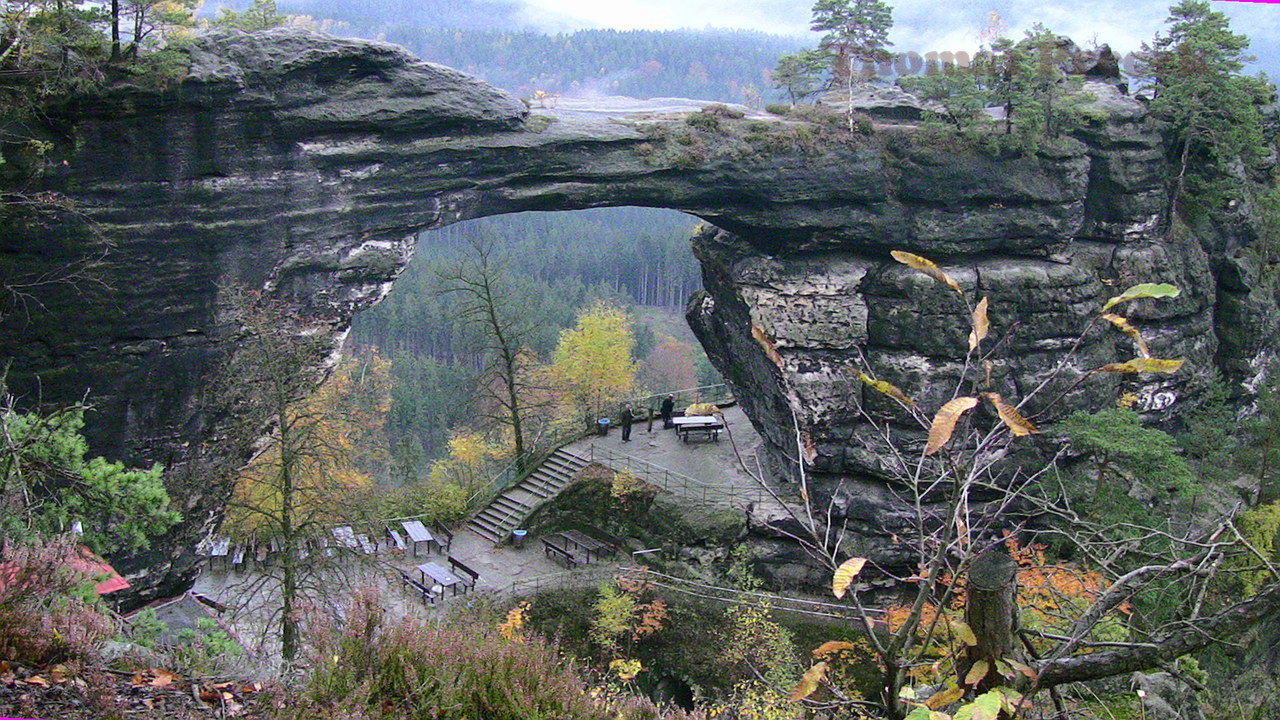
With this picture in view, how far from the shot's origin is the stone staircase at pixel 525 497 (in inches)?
952

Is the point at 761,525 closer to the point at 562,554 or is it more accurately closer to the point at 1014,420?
the point at 562,554

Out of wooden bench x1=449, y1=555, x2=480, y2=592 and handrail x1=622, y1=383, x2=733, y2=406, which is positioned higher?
handrail x1=622, y1=383, x2=733, y2=406

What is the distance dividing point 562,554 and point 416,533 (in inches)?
148

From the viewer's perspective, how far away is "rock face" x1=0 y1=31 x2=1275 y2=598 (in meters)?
16.8

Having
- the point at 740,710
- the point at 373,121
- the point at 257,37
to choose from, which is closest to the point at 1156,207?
the point at 740,710

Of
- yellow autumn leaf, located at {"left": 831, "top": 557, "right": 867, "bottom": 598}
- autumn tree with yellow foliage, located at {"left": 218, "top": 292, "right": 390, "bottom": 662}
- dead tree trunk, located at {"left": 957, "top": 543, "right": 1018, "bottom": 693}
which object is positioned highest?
yellow autumn leaf, located at {"left": 831, "top": 557, "right": 867, "bottom": 598}

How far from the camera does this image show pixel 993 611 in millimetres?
4566

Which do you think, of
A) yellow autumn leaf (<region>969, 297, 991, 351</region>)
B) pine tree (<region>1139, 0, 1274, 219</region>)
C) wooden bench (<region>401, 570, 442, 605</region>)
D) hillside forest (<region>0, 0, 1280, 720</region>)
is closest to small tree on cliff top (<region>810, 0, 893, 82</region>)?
hillside forest (<region>0, 0, 1280, 720</region>)

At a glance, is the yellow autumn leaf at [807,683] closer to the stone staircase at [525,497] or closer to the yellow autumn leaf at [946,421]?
the yellow autumn leaf at [946,421]

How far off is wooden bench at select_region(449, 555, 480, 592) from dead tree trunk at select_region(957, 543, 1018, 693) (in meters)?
17.4

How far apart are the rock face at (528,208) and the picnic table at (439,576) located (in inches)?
189

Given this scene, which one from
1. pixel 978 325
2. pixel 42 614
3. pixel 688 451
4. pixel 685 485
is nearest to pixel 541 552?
pixel 685 485

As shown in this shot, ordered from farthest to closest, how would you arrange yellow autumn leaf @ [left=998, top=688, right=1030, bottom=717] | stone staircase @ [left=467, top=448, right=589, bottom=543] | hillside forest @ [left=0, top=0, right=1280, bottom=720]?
stone staircase @ [left=467, top=448, right=589, bottom=543]
hillside forest @ [left=0, top=0, right=1280, bottom=720]
yellow autumn leaf @ [left=998, top=688, right=1030, bottom=717]

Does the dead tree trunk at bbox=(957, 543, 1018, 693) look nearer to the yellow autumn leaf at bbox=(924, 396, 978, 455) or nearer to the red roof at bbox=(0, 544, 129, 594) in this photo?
the yellow autumn leaf at bbox=(924, 396, 978, 455)
